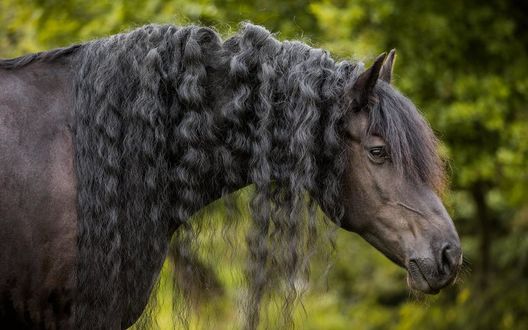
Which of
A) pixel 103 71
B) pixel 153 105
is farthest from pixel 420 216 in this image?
pixel 103 71

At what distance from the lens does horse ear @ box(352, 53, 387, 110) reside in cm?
352

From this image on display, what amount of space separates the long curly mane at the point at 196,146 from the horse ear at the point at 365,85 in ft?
0.22

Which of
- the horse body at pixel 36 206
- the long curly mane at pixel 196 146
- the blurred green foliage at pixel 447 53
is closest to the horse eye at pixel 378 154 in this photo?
the long curly mane at pixel 196 146

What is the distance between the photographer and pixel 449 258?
351 centimetres

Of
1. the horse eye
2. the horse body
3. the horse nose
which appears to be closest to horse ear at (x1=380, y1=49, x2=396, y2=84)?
the horse eye

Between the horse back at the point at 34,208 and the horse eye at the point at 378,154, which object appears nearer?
the horse back at the point at 34,208

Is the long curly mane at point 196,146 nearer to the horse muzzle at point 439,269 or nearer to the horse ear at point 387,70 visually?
the horse ear at point 387,70

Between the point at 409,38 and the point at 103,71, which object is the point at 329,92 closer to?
the point at 103,71

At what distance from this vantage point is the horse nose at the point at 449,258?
11.5 feet

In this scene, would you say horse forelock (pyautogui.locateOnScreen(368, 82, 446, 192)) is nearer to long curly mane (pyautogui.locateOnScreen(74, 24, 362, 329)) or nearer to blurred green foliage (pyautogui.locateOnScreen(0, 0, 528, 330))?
long curly mane (pyautogui.locateOnScreen(74, 24, 362, 329))

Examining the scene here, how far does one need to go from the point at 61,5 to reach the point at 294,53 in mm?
5121

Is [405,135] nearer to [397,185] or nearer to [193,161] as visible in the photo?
[397,185]

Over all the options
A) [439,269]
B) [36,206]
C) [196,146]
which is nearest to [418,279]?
[439,269]

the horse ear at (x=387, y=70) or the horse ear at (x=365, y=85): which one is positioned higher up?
the horse ear at (x=387, y=70)
